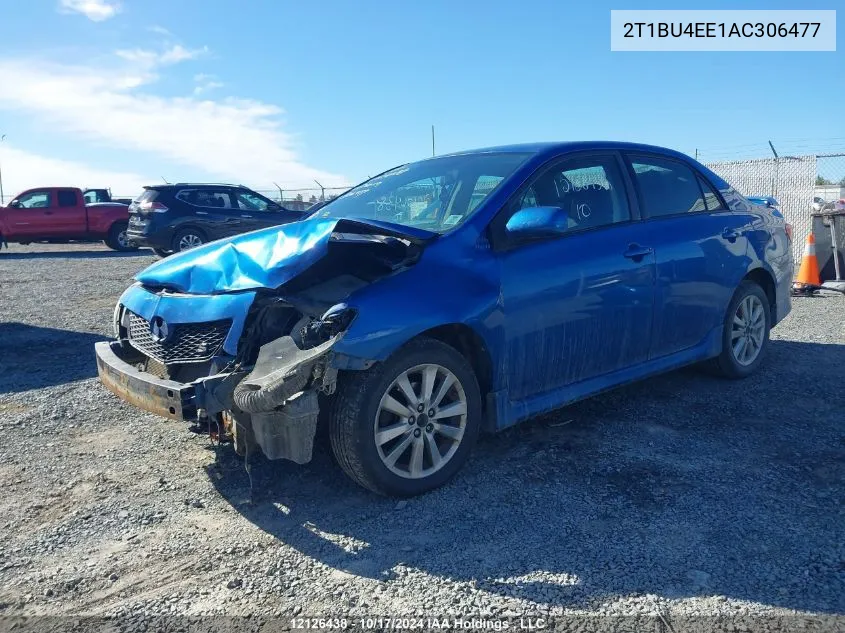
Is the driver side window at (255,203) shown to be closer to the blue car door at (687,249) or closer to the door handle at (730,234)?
the blue car door at (687,249)

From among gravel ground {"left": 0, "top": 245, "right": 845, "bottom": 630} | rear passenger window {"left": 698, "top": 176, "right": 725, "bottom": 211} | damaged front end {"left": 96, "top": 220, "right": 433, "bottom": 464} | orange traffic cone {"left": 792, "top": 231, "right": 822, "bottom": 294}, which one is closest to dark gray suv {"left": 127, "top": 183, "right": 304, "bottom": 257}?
orange traffic cone {"left": 792, "top": 231, "right": 822, "bottom": 294}

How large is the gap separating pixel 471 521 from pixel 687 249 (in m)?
2.57

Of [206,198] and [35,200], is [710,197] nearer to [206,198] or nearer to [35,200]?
[206,198]

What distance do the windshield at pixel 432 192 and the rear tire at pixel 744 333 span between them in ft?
7.44

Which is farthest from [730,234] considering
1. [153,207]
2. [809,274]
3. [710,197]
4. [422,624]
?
[153,207]

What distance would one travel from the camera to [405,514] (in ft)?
10.8

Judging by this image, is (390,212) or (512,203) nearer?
(512,203)

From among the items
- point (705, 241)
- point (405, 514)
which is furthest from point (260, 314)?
point (705, 241)

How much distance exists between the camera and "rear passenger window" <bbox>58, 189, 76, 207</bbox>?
19469 mm

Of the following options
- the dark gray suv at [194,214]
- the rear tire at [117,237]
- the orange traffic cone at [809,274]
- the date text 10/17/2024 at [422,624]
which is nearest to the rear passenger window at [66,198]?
the rear tire at [117,237]

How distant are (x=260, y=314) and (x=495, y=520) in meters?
1.47

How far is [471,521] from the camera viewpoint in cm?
321

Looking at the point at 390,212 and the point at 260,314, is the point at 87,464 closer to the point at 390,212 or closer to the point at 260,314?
the point at 260,314

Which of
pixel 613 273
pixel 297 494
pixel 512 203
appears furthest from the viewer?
pixel 613 273
